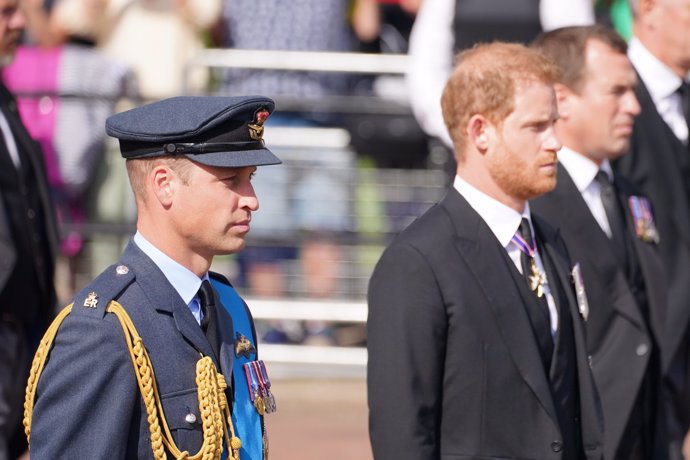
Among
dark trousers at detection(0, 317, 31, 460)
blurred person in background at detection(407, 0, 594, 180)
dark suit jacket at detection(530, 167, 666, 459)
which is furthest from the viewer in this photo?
blurred person in background at detection(407, 0, 594, 180)

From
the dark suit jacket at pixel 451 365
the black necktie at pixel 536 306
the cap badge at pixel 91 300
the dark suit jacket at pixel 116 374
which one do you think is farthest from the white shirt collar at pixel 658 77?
the cap badge at pixel 91 300

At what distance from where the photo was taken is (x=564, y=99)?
5273 mm

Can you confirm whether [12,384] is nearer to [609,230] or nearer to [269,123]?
[609,230]

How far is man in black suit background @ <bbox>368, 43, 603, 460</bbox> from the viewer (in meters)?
4.03

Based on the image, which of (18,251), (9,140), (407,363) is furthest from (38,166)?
(407,363)

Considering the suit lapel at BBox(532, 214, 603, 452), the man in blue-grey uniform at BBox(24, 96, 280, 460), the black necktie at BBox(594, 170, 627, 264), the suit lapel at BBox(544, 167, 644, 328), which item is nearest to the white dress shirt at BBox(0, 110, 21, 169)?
the suit lapel at BBox(544, 167, 644, 328)

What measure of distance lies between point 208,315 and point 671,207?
2.98m

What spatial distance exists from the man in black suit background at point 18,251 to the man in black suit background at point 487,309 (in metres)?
2.01

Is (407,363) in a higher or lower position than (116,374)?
lower

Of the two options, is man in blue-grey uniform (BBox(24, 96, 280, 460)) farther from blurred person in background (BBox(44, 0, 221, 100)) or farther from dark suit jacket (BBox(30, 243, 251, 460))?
blurred person in background (BBox(44, 0, 221, 100))

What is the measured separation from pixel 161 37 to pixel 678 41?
4.01 meters

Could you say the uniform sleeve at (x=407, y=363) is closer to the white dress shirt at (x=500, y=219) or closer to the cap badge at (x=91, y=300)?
the white dress shirt at (x=500, y=219)

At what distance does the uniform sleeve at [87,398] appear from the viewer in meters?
3.15

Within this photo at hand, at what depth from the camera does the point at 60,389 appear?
3172 millimetres
